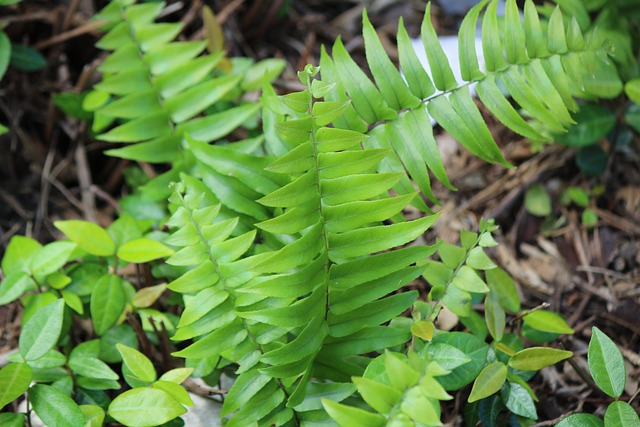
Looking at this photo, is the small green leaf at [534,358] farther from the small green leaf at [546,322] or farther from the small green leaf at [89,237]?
the small green leaf at [89,237]

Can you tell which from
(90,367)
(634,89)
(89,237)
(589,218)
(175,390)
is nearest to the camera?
(175,390)

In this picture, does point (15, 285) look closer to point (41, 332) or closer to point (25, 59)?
point (41, 332)

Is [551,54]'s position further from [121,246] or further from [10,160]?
[10,160]

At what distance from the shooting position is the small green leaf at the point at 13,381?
1576 mm

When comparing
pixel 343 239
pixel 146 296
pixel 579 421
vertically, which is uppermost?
pixel 343 239

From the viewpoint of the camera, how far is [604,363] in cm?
156

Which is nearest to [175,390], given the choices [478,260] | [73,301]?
[73,301]

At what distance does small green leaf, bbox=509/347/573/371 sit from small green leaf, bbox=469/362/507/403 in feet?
0.18

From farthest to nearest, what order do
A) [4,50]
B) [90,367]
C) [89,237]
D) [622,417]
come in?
1. [4,50]
2. [89,237]
3. [90,367]
4. [622,417]

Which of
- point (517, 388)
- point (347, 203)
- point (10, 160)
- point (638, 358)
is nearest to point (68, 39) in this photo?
point (10, 160)

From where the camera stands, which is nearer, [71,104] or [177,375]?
[177,375]

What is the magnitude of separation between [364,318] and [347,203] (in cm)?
32

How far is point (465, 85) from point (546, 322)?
0.70 meters

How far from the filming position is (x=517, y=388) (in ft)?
5.48
